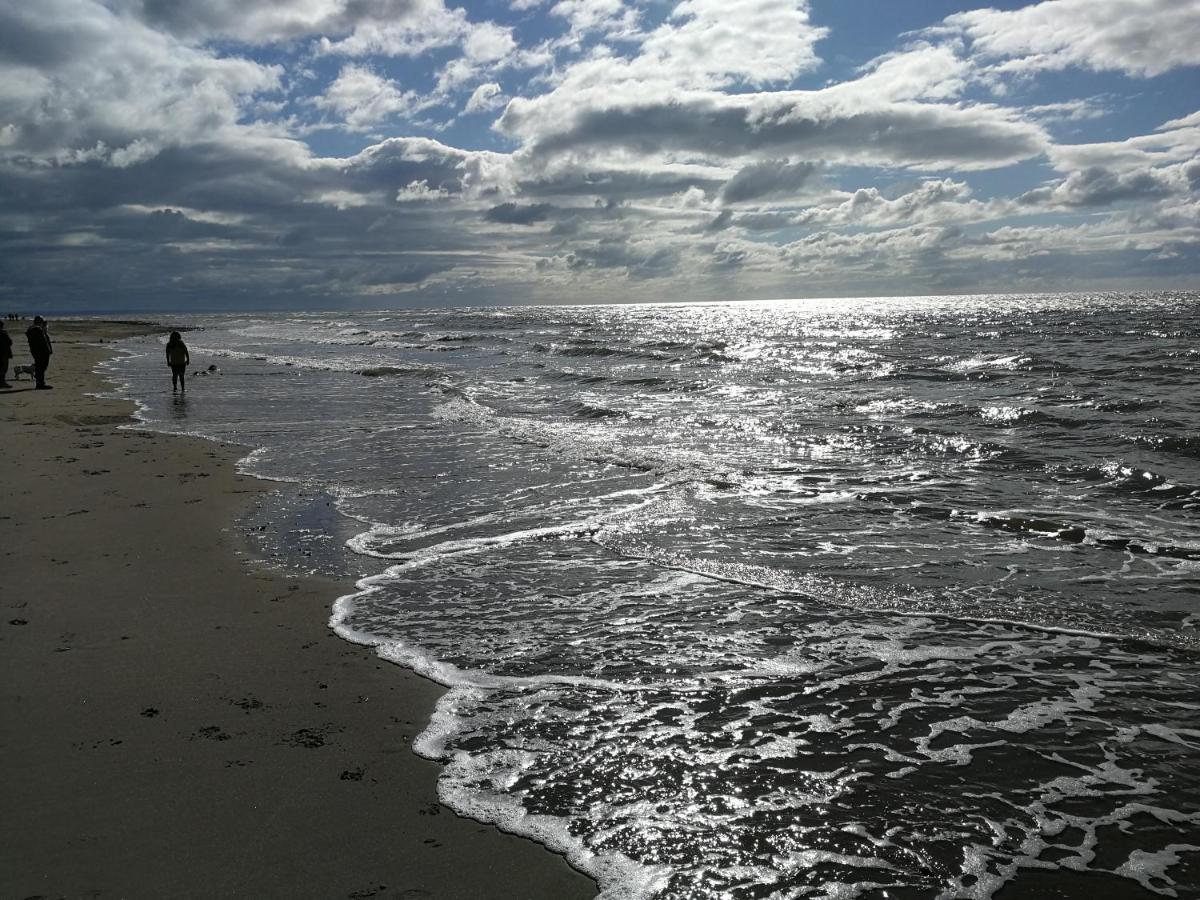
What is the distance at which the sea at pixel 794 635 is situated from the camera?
379 cm

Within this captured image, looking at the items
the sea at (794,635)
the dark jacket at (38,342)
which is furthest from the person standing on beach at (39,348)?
the sea at (794,635)

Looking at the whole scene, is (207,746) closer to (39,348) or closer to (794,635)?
(794,635)

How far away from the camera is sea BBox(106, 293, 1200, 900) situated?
379 cm

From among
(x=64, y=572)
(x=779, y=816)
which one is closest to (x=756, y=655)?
(x=779, y=816)

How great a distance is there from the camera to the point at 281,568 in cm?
790

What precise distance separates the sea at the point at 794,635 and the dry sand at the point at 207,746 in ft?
0.99

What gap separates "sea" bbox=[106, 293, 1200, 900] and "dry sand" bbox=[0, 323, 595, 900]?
0.30m

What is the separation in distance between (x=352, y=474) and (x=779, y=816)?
1013 centimetres

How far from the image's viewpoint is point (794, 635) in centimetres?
629

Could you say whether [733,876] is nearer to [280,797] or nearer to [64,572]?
[280,797]

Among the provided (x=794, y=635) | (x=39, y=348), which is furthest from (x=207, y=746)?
(x=39, y=348)

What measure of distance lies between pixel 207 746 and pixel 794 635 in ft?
13.7

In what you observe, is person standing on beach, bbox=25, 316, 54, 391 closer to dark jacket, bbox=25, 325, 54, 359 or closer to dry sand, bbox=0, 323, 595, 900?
dark jacket, bbox=25, 325, 54, 359

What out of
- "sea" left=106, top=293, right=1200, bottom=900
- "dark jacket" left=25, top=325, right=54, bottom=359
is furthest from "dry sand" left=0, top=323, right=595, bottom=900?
"dark jacket" left=25, top=325, right=54, bottom=359
